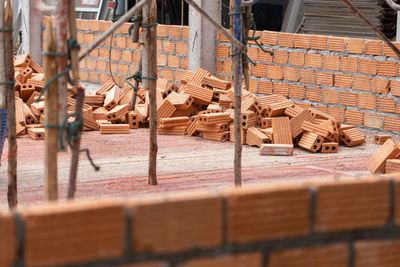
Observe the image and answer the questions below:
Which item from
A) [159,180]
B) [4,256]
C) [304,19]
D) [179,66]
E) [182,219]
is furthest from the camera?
[304,19]

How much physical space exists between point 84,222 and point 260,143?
282 inches

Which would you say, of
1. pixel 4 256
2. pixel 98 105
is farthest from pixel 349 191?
pixel 98 105

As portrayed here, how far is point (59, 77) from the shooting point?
473cm

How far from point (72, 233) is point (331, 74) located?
865 centimetres

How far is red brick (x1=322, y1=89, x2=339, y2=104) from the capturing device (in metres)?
11.0

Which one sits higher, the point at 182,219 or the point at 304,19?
the point at 304,19

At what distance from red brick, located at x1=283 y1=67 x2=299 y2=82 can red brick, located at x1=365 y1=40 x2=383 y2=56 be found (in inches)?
51.6

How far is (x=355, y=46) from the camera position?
34.8 feet

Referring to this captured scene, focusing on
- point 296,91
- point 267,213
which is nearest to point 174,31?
point 296,91

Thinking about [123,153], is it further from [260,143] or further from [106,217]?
[106,217]

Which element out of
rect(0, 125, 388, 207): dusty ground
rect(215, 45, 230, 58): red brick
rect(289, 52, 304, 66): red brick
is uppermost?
rect(215, 45, 230, 58): red brick

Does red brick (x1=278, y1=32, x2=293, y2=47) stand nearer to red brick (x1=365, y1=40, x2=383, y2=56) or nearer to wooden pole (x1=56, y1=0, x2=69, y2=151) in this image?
red brick (x1=365, y1=40, x2=383, y2=56)

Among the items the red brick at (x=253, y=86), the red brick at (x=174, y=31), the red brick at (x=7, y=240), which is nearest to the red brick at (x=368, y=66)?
the red brick at (x=253, y=86)

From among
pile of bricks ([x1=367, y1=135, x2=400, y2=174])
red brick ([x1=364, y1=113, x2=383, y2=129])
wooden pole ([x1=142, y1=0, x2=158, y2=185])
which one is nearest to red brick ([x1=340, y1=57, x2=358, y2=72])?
red brick ([x1=364, y1=113, x2=383, y2=129])
